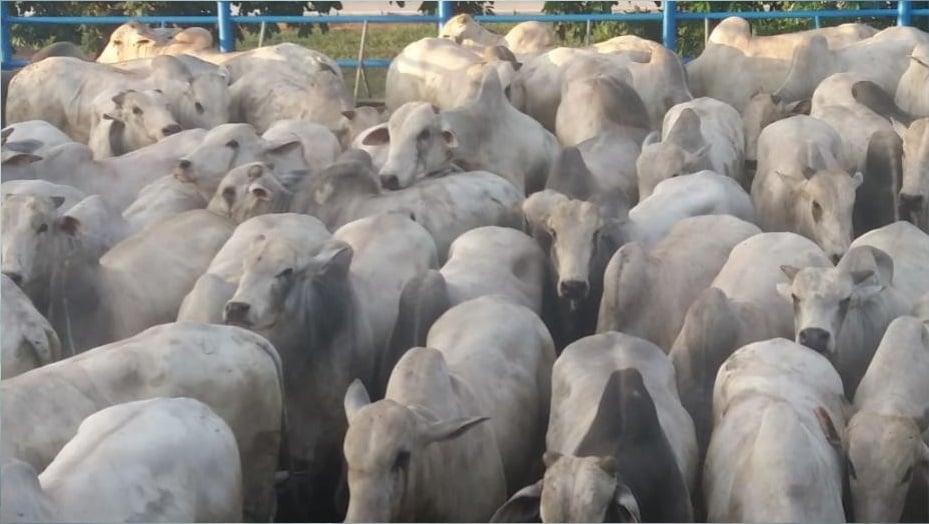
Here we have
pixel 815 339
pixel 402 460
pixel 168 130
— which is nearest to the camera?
pixel 402 460

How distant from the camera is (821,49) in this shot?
38.1 ft

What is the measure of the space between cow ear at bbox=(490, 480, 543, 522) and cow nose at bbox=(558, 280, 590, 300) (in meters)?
2.32

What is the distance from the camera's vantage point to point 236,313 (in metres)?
6.85

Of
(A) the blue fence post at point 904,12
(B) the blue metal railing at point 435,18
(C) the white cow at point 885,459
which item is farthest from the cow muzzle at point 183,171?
(A) the blue fence post at point 904,12

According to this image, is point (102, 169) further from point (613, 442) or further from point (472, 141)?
point (613, 442)

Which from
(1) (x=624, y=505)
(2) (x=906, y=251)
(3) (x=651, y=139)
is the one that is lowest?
(1) (x=624, y=505)

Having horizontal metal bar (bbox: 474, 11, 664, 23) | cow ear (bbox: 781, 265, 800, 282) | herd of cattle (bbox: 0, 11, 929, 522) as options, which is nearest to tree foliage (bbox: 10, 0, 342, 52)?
horizontal metal bar (bbox: 474, 11, 664, 23)

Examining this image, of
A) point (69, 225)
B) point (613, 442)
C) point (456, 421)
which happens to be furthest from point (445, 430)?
point (69, 225)

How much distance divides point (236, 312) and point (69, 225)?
52.2 inches

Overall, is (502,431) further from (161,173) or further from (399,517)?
(161,173)

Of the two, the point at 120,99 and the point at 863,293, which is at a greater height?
the point at 120,99

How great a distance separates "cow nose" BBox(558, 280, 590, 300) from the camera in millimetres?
7848

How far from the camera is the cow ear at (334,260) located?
727cm

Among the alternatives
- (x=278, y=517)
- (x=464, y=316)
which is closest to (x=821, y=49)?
(x=464, y=316)
